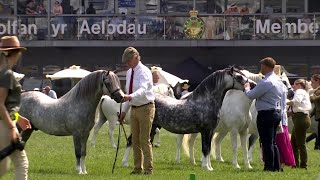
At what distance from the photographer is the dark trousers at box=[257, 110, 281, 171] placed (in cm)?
1675

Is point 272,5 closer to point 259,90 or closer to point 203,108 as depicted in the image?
point 203,108

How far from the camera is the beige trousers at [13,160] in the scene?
10.8 metres

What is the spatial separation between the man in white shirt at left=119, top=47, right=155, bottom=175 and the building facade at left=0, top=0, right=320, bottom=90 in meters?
28.9

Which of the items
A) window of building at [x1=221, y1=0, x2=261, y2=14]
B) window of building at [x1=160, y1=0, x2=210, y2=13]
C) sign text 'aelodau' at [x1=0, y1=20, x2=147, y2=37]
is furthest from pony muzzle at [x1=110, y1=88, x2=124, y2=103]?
window of building at [x1=160, y1=0, x2=210, y2=13]

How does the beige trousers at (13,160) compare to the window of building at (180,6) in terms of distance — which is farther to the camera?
the window of building at (180,6)

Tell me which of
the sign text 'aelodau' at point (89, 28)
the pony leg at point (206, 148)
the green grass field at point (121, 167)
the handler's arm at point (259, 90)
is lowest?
the green grass field at point (121, 167)

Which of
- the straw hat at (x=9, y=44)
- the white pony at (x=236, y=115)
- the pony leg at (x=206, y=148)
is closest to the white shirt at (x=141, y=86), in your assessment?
the pony leg at (x=206, y=148)

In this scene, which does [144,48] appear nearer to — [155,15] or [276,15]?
[155,15]

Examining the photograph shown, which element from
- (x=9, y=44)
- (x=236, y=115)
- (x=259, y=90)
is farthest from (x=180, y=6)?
(x=9, y=44)

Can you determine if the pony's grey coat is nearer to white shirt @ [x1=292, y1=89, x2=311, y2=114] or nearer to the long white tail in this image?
white shirt @ [x1=292, y1=89, x2=311, y2=114]

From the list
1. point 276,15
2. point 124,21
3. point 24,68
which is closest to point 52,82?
point 24,68

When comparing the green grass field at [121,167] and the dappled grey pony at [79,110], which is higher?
the dappled grey pony at [79,110]

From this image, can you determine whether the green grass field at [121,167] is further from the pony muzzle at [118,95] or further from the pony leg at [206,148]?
the pony muzzle at [118,95]

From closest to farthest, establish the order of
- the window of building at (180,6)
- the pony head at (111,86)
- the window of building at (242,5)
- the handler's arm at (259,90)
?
1. the pony head at (111,86)
2. the handler's arm at (259,90)
3. the window of building at (242,5)
4. the window of building at (180,6)
